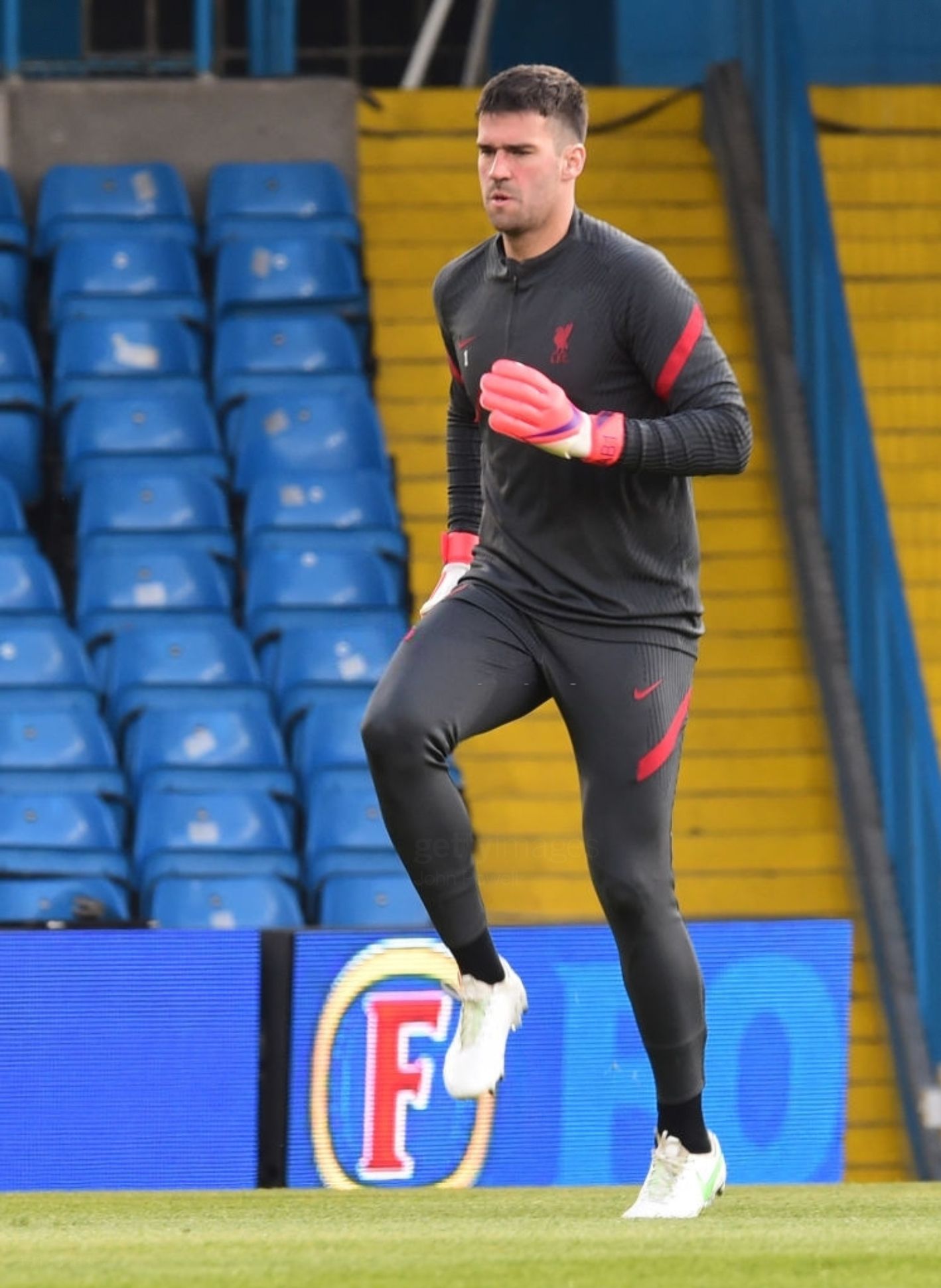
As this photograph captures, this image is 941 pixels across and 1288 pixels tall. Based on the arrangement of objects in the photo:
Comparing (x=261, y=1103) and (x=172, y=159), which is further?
(x=172, y=159)

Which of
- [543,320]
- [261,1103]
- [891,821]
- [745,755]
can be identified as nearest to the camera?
[543,320]

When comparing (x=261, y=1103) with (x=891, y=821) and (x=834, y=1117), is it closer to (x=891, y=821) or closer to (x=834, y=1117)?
(x=834, y=1117)

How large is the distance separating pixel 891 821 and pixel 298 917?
2074mm

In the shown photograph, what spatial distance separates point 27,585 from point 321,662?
1.06 meters

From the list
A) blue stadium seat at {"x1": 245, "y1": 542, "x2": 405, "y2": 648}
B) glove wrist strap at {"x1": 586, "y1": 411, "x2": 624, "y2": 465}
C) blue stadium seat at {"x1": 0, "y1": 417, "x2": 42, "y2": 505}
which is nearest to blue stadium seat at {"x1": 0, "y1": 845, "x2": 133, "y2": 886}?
blue stadium seat at {"x1": 245, "y1": 542, "x2": 405, "y2": 648}

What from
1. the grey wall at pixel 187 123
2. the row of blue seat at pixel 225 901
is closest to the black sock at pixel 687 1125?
the row of blue seat at pixel 225 901

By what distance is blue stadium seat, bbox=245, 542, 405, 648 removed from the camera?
355 inches

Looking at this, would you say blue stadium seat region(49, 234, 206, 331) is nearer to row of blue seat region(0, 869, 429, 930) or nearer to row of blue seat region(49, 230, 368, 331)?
row of blue seat region(49, 230, 368, 331)

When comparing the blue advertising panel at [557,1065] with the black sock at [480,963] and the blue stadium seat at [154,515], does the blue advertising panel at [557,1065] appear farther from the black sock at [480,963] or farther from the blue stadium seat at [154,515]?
the blue stadium seat at [154,515]

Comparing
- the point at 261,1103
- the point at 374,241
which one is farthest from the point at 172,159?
the point at 261,1103

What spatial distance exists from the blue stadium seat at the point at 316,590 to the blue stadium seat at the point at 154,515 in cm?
20

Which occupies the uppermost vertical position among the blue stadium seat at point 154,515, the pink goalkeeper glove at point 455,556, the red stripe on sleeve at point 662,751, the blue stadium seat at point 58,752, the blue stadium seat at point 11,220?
the pink goalkeeper glove at point 455,556

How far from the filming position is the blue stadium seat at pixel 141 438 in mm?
9492

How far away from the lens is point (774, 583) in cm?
987
